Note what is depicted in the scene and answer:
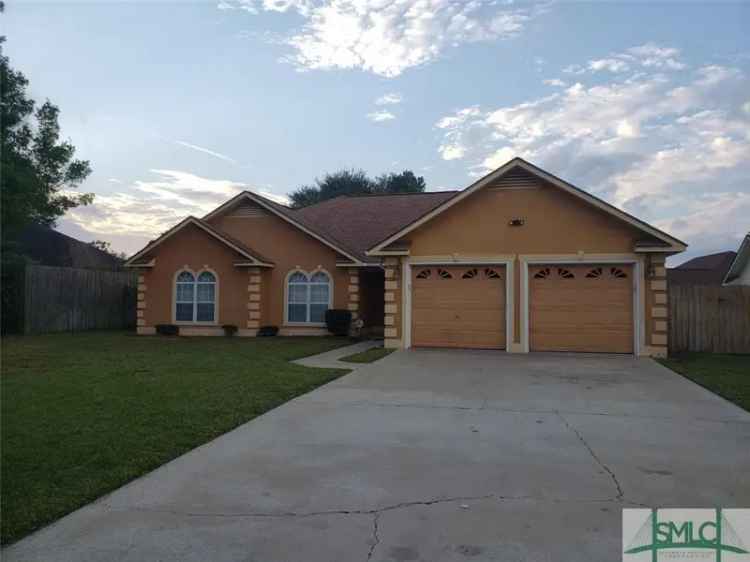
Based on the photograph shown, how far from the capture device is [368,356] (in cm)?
1459

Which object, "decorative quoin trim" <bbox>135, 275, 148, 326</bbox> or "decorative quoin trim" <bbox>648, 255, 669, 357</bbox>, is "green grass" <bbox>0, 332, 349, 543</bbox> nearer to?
"decorative quoin trim" <bbox>135, 275, 148, 326</bbox>

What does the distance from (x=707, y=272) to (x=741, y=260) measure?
10137 mm

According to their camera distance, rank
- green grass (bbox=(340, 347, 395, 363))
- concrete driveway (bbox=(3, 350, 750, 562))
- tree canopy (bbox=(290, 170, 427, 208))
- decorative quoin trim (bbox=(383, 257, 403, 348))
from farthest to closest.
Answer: tree canopy (bbox=(290, 170, 427, 208)) < decorative quoin trim (bbox=(383, 257, 403, 348)) < green grass (bbox=(340, 347, 395, 363)) < concrete driveway (bbox=(3, 350, 750, 562))

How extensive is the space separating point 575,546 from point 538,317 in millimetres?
12185

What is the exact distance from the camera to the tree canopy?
51156 mm

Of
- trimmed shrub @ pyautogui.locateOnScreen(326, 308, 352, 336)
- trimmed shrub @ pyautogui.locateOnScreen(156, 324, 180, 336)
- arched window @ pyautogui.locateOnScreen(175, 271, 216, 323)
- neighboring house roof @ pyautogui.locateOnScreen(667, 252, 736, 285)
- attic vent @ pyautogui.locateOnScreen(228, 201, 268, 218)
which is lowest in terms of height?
trimmed shrub @ pyautogui.locateOnScreen(156, 324, 180, 336)

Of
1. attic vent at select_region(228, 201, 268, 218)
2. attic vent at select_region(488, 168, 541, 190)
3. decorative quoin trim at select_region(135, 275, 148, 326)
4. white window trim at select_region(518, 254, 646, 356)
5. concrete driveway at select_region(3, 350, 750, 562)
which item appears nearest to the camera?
concrete driveway at select_region(3, 350, 750, 562)

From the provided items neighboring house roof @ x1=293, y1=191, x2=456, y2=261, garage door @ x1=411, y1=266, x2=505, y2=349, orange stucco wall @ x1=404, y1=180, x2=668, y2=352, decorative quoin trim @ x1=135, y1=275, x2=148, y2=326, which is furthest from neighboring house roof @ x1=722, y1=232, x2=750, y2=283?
decorative quoin trim @ x1=135, y1=275, x2=148, y2=326

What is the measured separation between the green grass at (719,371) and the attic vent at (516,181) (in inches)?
218

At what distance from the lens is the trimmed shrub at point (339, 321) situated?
20.0 meters

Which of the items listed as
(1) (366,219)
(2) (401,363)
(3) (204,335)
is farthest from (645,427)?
(1) (366,219)

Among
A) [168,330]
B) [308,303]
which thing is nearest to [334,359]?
[308,303]

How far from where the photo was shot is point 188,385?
9.90 m

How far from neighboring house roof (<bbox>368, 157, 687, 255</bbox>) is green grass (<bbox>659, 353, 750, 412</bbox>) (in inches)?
110
